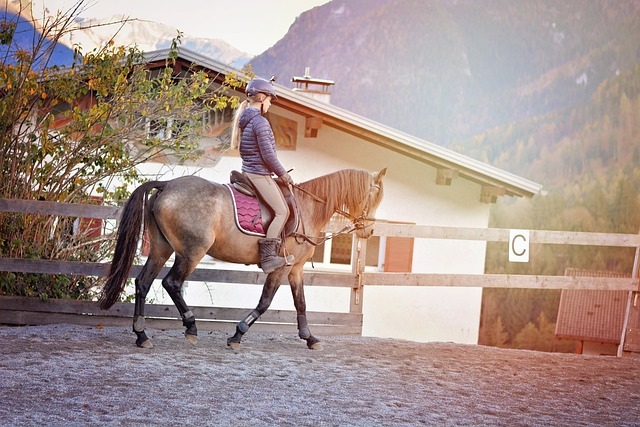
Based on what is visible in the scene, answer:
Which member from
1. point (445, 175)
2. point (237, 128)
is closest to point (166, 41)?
point (445, 175)

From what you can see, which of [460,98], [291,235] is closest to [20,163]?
[291,235]

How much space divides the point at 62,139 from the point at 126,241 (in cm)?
243

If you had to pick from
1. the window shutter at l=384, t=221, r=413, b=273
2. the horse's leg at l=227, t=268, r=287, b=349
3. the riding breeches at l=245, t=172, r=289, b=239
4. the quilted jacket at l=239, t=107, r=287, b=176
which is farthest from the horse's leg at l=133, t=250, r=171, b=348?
the window shutter at l=384, t=221, r=413, b=273

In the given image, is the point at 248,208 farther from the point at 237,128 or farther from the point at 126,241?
the point at 126,241

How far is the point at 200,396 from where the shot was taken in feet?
18.0

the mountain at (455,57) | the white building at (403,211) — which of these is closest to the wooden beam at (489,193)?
the white building at (403,211)

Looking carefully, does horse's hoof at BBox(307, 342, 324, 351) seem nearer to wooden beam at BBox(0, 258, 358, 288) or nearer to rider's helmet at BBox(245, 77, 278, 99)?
wooden beam at BBox(0, 258, 358, 288)

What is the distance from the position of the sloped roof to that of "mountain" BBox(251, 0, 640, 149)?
25.8m

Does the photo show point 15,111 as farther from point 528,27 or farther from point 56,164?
point 528,27

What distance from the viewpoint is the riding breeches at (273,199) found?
720cm

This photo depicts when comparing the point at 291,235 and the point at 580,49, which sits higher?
the point at 580,49

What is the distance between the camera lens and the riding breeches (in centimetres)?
720

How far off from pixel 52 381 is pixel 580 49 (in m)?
39.7

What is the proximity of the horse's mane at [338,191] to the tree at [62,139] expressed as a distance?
2.57 metres
